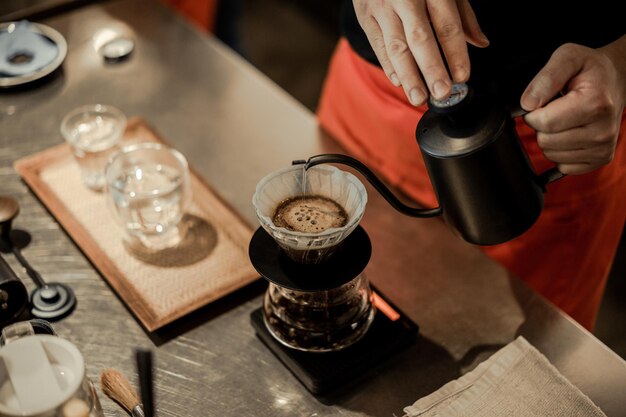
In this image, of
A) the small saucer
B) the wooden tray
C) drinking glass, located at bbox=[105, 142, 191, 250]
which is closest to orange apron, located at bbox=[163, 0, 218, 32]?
the small saucer

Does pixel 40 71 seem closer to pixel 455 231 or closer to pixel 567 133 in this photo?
pixel 455 231

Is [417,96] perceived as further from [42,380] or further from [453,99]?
[42,380]

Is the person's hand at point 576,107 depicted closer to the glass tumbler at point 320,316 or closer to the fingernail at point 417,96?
the fingernail at point 417,96

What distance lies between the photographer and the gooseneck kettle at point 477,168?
1104 mm

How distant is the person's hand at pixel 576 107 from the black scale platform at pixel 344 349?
328 millimetres

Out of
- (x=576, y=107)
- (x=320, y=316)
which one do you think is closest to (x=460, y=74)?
(x=576, y=107)

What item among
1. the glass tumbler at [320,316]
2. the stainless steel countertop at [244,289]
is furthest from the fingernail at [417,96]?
the stainless steel countertop at [244,289]

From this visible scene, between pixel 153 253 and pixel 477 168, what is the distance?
0.66 m

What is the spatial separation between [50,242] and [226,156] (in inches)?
16.6

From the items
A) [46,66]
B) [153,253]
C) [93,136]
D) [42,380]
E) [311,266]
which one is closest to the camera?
[42,380]

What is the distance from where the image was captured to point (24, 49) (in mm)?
1928

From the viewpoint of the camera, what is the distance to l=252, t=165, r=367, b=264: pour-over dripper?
3.62ft

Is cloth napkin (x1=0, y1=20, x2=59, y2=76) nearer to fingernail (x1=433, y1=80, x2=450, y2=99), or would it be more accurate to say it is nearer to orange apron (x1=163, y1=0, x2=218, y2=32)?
orange apron (x1=163, y1=0, x2=218, y2=32)

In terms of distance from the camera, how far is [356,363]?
1228mm
